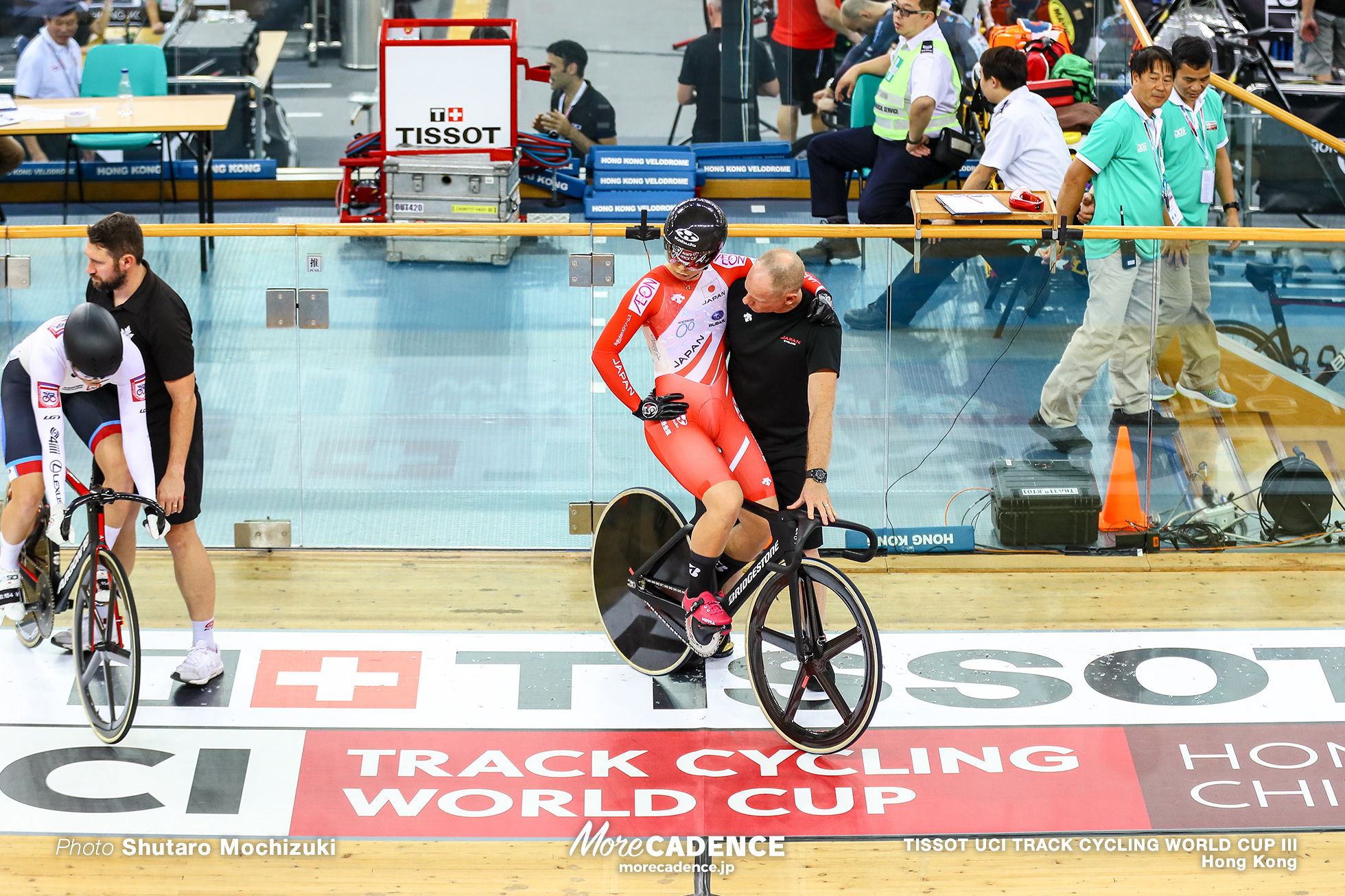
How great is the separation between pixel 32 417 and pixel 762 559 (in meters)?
2.68

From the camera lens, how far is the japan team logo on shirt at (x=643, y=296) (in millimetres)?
5375

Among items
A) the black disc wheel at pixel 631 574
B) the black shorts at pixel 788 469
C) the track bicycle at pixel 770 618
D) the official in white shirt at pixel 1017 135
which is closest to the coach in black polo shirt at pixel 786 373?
the black shorts at pixel 788 469

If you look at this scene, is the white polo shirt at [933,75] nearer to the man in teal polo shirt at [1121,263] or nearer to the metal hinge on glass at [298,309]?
the man in teal polo shirt at [1121,263]

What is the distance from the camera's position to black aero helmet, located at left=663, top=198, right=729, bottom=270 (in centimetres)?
514

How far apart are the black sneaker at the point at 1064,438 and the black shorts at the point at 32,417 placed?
13.2ft

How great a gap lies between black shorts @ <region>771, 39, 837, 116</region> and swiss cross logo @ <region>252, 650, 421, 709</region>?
7.85 meters

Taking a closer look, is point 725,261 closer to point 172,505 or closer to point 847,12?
point 172,505

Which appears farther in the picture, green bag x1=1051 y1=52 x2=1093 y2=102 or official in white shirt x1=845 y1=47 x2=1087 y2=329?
green bag x1=1051 y1=52 x2=1093 y2=102

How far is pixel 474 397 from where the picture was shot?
22.4 ft

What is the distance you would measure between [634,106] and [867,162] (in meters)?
3.89

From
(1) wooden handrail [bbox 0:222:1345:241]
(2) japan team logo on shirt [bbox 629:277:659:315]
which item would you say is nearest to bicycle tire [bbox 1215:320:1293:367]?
(1) wooden handrail [bbox 0:222:1345:241]

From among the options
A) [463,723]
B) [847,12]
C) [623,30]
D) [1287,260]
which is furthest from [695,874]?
[623,30]

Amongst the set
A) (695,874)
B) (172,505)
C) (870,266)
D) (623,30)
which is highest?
(623,30)

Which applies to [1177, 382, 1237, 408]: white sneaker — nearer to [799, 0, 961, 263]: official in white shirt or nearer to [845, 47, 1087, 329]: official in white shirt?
[845, 47, 1087, 329]: official in white shirt
